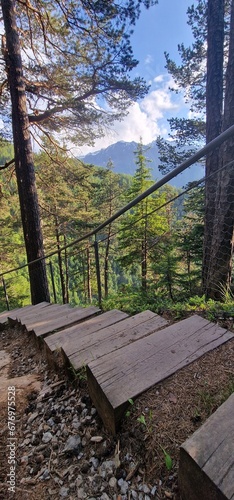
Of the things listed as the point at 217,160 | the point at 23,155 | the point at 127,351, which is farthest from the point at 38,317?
the point at 217,160

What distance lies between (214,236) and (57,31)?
4.80 metres

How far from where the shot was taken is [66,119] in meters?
5.20

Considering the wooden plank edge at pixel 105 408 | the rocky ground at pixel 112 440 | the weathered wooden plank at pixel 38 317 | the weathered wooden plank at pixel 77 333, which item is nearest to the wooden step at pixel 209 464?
the rocky ground at pixel 112 440

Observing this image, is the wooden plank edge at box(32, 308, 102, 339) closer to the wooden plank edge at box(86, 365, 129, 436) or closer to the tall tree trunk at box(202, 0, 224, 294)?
the wooden plank edge at box(86, 365, 129, 436)

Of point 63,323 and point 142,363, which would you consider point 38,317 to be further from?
point 142,363

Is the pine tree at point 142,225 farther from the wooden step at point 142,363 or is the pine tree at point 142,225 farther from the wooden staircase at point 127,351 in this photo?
the wooden step at point 142,363

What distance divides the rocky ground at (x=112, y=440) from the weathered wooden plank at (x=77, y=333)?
0.79 ft

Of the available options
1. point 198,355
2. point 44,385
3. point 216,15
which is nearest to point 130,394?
point 198,355

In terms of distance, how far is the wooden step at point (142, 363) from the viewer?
3.00 feet

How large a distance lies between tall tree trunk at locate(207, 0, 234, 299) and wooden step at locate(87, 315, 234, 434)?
5.94 feet

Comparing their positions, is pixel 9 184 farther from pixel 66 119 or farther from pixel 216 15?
pixel 216 15

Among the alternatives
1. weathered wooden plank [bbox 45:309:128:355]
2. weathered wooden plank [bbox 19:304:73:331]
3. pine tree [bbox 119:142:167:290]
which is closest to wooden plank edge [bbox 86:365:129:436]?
weathered wooden plank [bbox 45:309:128:355]

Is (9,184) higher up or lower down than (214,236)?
higher up

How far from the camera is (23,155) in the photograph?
13.5 ft
